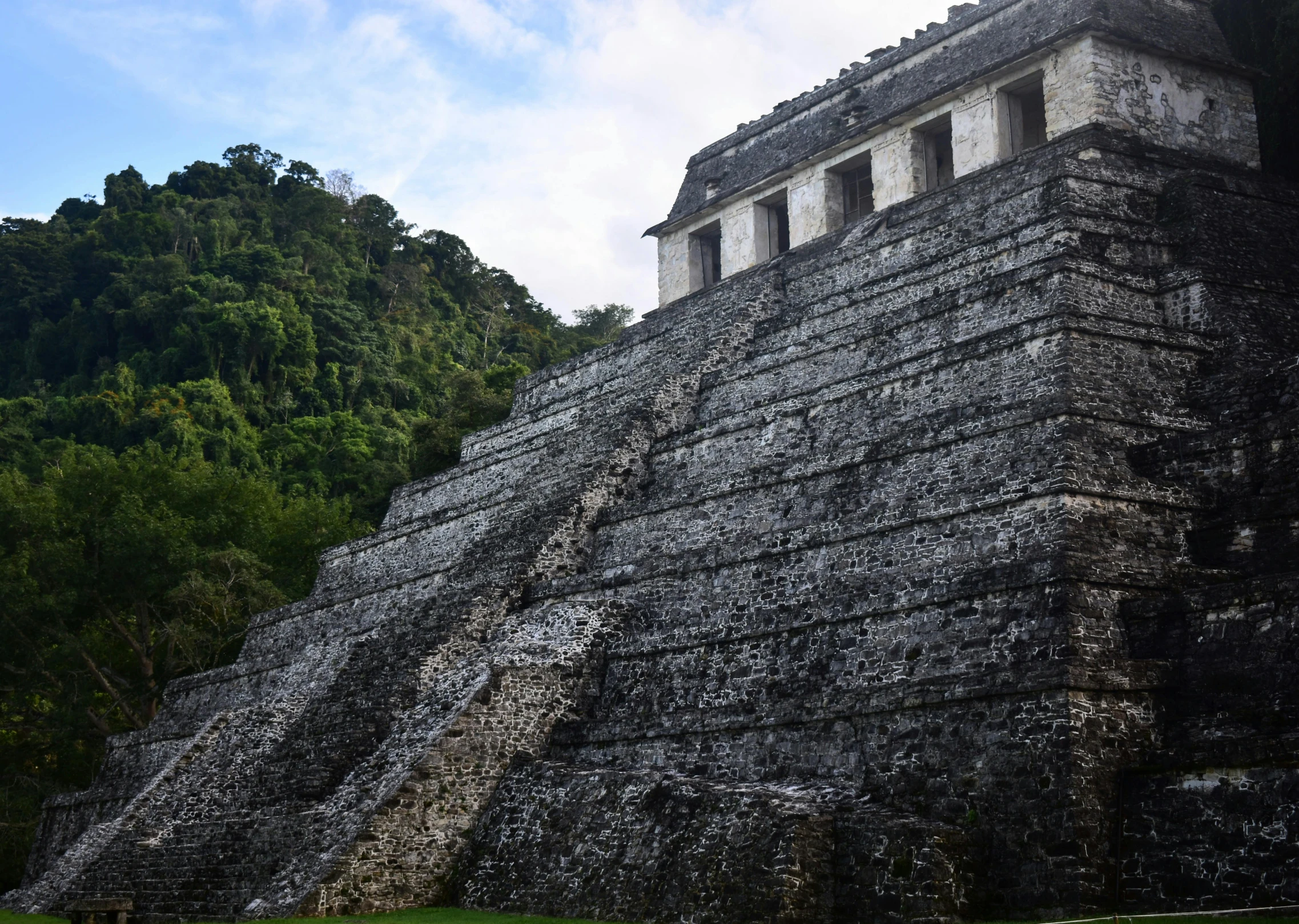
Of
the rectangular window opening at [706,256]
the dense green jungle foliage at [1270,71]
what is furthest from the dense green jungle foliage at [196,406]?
the dense green jungle foliage at [1270,71]

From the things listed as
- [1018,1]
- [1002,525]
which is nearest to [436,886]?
[1002,525]

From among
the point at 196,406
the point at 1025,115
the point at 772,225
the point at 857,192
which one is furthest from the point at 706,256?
the point at 196,406

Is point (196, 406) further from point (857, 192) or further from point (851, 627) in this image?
point (851, 627)

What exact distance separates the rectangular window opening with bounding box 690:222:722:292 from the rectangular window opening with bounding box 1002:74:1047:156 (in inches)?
241

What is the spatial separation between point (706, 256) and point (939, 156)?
4978 millimetres

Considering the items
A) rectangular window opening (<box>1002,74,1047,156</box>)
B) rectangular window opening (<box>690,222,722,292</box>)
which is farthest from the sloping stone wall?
rectangular window opening (<box>690,222,722,292</box>)

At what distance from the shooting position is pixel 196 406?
41906 millimetres

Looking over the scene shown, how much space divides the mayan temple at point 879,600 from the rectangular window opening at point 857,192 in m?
0.12

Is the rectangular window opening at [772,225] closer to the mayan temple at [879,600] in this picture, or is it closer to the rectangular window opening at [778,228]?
the rectangular window opening at [778,228]

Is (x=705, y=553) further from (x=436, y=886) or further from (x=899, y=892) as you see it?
(x=899, y=892)

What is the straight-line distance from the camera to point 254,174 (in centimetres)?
6178

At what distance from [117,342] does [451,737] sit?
129ft

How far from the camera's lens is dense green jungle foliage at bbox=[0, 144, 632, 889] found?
25.9m

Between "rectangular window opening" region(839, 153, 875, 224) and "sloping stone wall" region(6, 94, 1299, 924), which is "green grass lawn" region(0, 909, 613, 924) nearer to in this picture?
"sloping stone wall" region(6, 94, 1299, 924)
